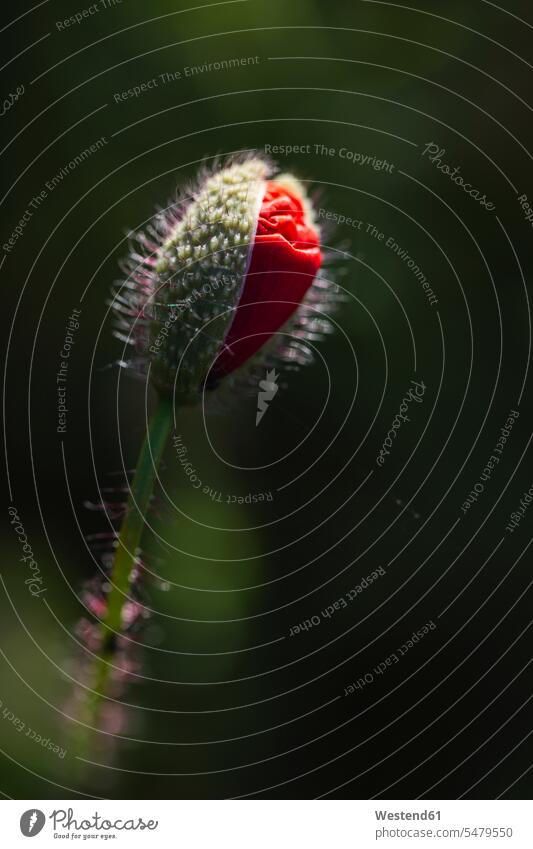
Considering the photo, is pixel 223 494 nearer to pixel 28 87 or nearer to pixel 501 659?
pixel 501 659

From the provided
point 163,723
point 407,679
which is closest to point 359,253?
point 407,679

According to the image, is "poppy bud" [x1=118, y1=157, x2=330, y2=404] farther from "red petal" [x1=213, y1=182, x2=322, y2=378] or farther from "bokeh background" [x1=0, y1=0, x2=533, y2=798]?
"bokeh background" [x1=0, y1=0, x2=533, y2=798]

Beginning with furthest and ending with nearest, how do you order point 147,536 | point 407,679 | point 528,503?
1. point 528,503
2. point 407,679
3. point 147,536

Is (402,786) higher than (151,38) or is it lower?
lower
